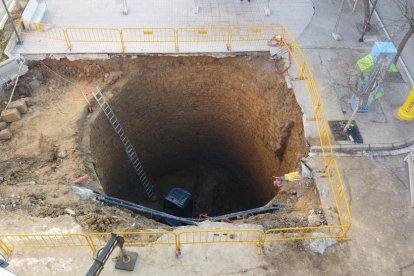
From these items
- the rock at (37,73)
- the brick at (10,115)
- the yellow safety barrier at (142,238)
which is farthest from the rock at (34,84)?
the yellow safety barrier at (142,238)

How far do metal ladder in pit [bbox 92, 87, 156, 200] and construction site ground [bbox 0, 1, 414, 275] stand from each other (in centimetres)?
70

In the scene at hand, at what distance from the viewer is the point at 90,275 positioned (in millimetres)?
6273

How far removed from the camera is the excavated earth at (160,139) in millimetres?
9242

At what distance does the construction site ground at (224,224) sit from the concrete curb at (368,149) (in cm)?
16

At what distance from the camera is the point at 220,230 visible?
8078 mm

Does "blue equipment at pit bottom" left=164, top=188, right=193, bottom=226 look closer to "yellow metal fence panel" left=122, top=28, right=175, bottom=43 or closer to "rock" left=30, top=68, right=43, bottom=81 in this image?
"yellow metal fence panel" left=122, top=28, right=175, bottom=43

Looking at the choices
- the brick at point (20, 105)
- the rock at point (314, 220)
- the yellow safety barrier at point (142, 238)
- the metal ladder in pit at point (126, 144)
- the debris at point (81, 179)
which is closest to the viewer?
the yellow safety barrier at point (142, 238)

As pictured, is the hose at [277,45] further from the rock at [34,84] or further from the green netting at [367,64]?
the rock at [34,84]

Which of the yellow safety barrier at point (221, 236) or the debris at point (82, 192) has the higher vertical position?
the debris at point (82, 192)

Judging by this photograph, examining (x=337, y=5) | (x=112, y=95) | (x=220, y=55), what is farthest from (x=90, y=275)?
(x=337, y=5)

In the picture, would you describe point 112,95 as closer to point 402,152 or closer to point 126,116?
point 126,116

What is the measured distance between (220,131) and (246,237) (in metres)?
6.29

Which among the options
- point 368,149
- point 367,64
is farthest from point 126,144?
point 367,64

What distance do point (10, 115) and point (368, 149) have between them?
9.94 metres
